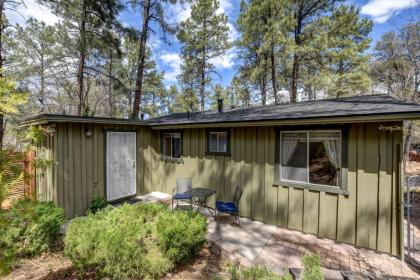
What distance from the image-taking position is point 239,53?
13.2 m

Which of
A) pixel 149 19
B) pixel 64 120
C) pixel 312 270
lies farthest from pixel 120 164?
pixel 149 19

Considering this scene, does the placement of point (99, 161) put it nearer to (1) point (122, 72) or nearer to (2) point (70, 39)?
(2) point (70, 39)

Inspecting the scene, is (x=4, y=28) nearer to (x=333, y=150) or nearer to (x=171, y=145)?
(x=171, y=145)

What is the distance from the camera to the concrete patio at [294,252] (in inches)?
123

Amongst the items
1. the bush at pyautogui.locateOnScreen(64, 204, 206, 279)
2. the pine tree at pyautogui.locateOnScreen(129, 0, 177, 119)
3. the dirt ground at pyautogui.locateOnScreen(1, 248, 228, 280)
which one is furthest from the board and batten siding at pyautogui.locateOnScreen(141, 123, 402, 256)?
the pine tree at pyautogui.locateOnScreen(129, 0, 177, 119)

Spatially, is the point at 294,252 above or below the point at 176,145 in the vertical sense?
below

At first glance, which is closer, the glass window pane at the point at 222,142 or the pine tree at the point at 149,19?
the glass window pane at the point at 222,142

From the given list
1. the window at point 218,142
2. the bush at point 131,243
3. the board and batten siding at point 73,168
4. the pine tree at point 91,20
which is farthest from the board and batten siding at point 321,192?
the pine tree at point 91,20

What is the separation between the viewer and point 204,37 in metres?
14.7

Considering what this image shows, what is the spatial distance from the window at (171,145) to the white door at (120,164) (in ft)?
3.24

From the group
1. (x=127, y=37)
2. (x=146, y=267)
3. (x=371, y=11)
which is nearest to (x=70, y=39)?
(x=127, y=37)

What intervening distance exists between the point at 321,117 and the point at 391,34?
33.5 ft

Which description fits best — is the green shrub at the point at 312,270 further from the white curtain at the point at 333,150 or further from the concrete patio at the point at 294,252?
the white curtain at the point at 333,150

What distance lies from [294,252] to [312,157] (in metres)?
1.79
